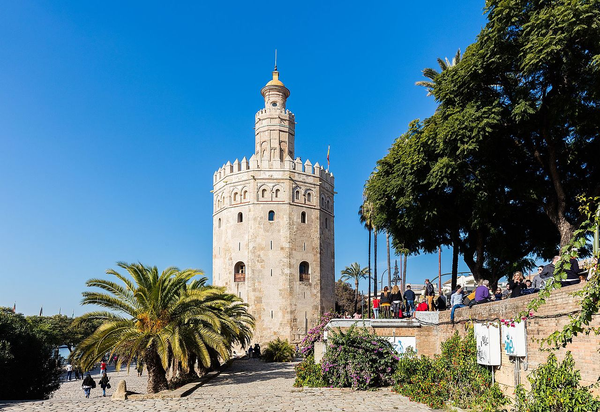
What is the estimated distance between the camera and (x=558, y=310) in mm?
7887

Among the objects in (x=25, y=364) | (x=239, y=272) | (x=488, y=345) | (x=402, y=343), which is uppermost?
(x=239, y=272)

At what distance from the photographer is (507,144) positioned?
1808cm

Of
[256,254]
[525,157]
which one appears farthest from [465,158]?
[256,254]

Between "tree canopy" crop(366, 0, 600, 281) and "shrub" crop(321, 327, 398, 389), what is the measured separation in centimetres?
577

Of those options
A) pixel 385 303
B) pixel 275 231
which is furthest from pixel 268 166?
pixel 385 303

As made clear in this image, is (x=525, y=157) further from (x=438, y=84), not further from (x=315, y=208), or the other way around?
(x=315, y=208)

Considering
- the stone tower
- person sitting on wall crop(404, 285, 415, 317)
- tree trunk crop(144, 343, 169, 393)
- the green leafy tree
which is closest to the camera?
tree trunk crop(144, 343, 169, 393)

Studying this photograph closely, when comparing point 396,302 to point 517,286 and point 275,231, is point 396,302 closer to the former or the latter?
point 517,286

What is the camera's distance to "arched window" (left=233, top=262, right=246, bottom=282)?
37.4 meters

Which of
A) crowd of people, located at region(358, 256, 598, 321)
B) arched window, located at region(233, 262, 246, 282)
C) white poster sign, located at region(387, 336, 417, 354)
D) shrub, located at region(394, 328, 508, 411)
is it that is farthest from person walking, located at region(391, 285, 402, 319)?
arched window, located at region(233, 262, 246, 282)

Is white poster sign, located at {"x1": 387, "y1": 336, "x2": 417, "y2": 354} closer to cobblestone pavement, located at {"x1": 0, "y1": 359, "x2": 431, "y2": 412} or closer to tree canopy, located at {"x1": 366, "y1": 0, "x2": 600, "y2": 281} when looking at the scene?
cobblestone pavement, located at {"x1": 0, "y1": 359, "x2": 431, "y2": 412}

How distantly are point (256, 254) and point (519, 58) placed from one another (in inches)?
984

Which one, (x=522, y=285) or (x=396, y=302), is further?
(x=396, y=302)

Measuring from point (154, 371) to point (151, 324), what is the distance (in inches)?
58.3
